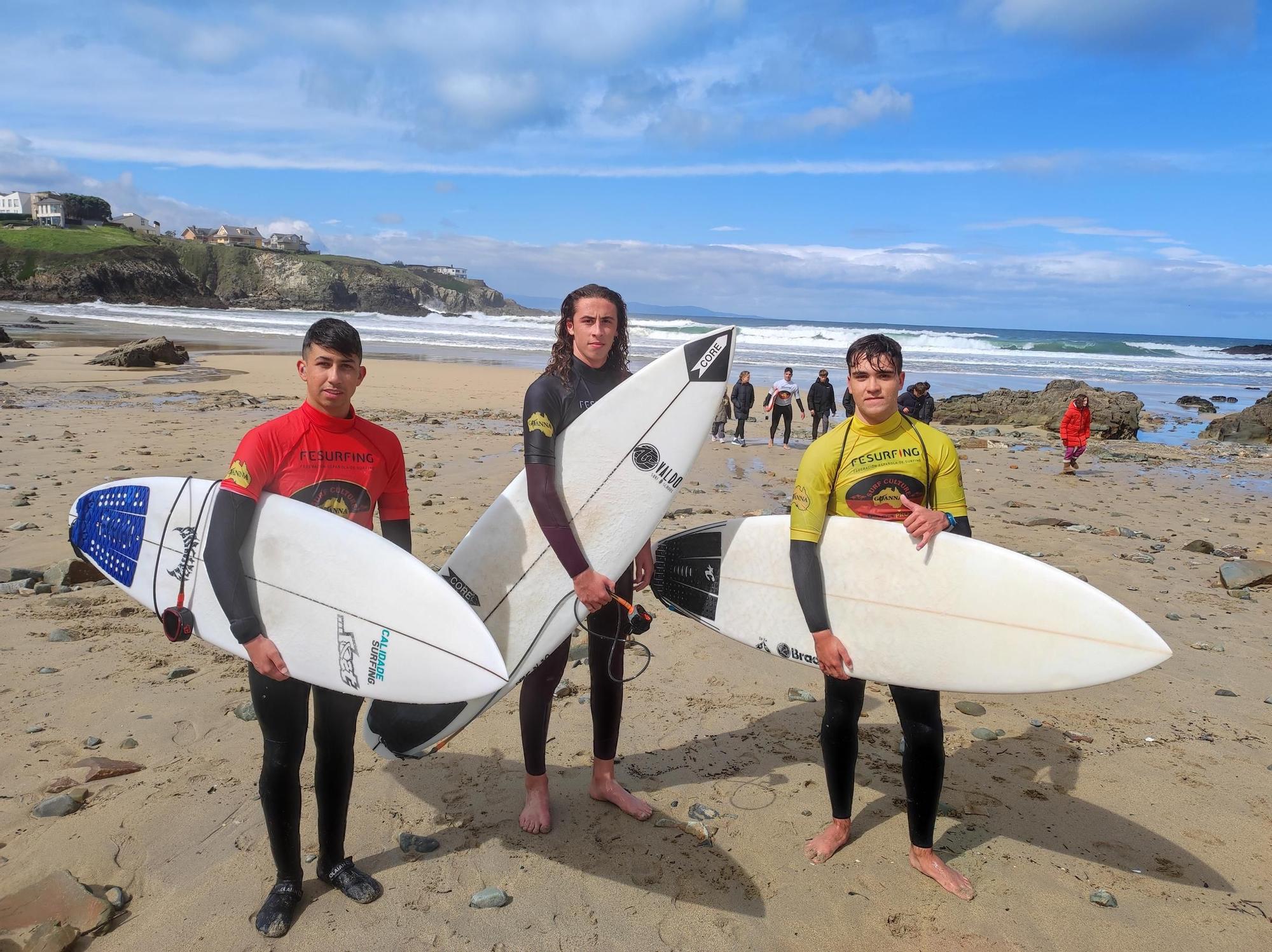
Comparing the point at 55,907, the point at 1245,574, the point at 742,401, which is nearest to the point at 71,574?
the point at 55,907

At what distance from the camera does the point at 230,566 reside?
2213 millimetres

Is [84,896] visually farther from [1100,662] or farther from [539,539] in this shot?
[1100,662]

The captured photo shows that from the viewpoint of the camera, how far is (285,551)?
2.47 meters

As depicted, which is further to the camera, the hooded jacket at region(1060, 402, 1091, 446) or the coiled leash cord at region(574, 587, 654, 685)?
the hooded jacket at region(1060, 402, 1091, 446)

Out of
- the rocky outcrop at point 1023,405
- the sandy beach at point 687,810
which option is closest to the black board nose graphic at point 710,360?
the sandy beach at point 687,810

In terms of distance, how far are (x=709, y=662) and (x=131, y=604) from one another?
3477 millimetres

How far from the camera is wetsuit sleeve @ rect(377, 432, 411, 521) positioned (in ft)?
8.48

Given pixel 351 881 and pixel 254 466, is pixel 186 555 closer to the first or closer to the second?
pixel 254 466

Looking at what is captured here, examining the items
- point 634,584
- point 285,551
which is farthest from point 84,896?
point 634,584

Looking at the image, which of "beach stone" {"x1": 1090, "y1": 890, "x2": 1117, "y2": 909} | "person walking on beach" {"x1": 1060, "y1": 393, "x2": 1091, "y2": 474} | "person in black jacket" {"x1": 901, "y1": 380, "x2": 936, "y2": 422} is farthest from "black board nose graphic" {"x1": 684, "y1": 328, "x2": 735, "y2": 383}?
"person walking on beach" {"x1": 1060, "y1": 393, "x2": 1091, "y2": 474}

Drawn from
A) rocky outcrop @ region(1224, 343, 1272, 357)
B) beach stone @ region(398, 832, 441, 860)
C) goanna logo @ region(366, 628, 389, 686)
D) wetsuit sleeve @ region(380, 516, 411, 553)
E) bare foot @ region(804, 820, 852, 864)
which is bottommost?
beach stone @ region(398, 832, 441, 860)

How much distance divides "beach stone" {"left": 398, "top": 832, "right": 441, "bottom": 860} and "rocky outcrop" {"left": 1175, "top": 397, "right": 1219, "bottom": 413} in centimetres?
2567

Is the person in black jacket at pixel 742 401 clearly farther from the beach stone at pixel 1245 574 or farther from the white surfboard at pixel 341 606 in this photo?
the white surfboard at pixel 341 606

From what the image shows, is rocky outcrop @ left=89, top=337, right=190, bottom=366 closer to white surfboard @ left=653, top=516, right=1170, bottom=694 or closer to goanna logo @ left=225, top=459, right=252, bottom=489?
goanna logo @ left=225, top=459, right=252, bottom=489
